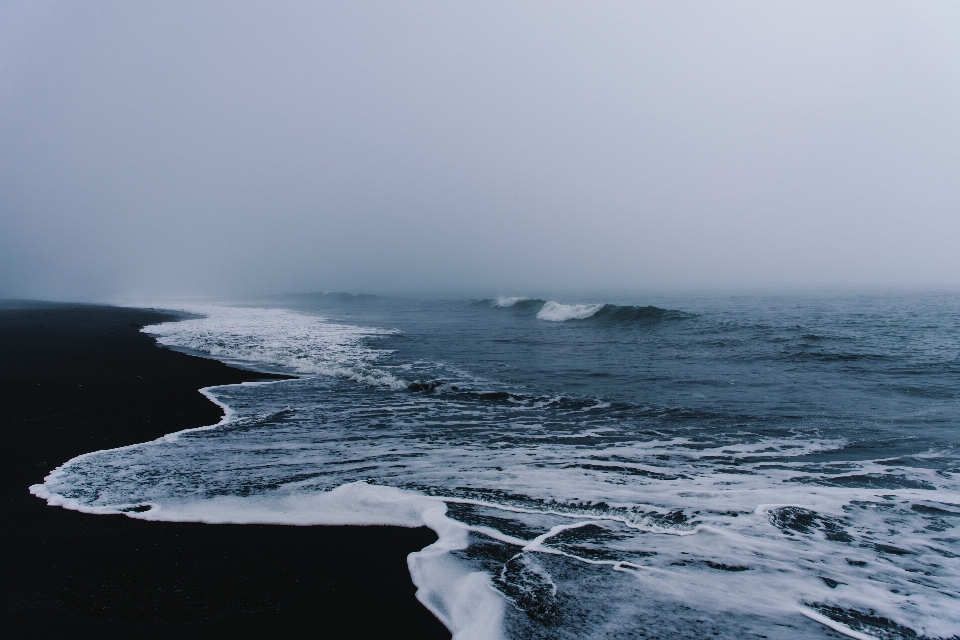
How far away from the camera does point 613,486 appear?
550 centimetres

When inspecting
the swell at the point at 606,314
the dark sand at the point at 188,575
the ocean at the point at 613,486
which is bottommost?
the ocean at the point at 613,486

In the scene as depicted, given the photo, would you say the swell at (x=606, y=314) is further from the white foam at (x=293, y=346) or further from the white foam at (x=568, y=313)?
the white foam at (x=293, y=346)

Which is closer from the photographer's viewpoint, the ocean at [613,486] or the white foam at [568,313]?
the ocean at [613,486]

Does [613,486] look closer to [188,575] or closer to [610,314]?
[188,575]

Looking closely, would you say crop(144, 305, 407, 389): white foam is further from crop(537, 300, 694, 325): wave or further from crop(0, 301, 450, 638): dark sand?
crop(537, 300, 694, 325): wave

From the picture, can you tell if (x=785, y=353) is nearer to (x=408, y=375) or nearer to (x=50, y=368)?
(x=408, y=375)

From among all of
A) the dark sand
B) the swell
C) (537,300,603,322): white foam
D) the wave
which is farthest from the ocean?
(537,300,603,322): white foam

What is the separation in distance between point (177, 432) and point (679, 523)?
686 cm

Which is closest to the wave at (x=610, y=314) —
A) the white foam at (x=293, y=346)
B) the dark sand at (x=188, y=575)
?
the white foam at (x=293, y=346)

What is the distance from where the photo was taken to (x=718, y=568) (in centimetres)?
377

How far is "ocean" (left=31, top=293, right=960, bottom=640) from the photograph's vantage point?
10.9ft

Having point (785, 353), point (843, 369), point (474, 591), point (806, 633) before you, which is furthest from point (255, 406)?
point (785, 353)

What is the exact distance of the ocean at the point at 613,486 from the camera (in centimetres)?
332

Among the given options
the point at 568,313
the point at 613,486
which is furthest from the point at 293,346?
the point at 568,313
